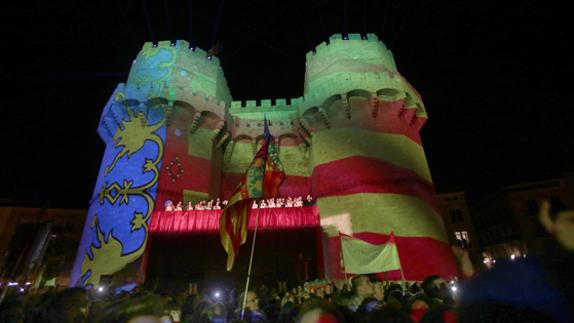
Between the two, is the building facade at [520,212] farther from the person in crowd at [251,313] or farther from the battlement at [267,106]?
the person in crowd at [251,313]

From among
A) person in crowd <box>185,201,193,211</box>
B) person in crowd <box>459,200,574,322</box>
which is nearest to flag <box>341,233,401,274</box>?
person in crowd <box>185,201,193,211</box>

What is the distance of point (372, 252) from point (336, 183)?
19.7 feet

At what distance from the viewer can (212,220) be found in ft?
47.3

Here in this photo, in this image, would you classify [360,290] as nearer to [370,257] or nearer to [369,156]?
[370,257]

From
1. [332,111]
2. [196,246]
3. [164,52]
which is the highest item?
[164,52]

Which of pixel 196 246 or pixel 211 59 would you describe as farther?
pixel 211 59

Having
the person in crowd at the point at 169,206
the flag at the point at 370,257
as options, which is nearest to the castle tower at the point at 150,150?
the person in crowd at the point at 169,206

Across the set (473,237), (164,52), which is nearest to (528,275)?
(164,52)

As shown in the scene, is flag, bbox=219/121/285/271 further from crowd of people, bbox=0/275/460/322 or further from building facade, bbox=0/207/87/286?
building facade, bbox=0/207/87/286

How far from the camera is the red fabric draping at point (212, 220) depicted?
14320 millimetres

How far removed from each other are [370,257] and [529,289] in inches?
396

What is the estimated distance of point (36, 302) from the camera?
19.1 ft

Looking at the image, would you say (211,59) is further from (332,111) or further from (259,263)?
(259,263)

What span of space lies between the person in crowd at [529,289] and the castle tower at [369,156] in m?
13.3
